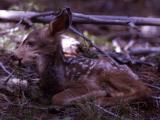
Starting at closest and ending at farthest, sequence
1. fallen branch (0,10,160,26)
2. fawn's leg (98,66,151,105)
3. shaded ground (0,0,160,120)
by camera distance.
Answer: shaded ground (0,0,160,120) < fawn's leg (98,66,151,105) < fallen branch (0,10,160,26)

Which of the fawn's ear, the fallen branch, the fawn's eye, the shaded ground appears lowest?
the shaded ground

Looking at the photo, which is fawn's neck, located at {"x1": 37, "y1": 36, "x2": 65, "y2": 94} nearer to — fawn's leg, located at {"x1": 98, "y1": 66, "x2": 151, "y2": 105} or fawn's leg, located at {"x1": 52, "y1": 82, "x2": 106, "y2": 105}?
fawn's leg, located at {"x1": 52, "y1": 82, "x2": 106, "y2": 105}

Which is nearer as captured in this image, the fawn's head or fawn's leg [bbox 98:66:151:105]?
the fawn's head

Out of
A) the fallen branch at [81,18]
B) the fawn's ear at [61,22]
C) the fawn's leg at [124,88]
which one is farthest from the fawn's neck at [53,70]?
the fallen branch at [81,18]

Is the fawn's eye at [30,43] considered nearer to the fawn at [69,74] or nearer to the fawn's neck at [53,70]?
the fawn at [69,74]

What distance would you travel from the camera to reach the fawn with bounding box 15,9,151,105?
5.39 metres

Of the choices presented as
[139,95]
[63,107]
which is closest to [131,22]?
[139,95]

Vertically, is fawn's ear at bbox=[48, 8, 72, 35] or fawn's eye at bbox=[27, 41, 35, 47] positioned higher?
fawn's ear at bbox=[48, 8, 72, 35]

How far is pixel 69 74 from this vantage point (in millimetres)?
5664

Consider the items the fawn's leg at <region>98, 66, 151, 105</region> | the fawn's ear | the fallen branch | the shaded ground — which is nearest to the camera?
the shaded ground

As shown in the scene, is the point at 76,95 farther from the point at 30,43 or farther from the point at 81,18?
the point at 81,18

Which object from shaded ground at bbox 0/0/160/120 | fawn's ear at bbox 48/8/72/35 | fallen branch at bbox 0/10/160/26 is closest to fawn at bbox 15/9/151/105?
fawn's ear at bbox 48/8/72/35

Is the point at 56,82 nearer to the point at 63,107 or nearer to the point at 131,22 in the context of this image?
the point at 63,107

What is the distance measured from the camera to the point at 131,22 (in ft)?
21.4
